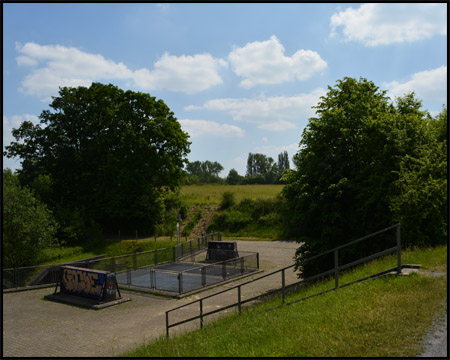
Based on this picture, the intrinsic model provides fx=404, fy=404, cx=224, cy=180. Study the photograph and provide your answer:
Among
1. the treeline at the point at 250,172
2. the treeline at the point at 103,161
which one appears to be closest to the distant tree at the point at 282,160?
the treeline at the point at 250,172

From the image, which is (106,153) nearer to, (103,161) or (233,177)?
(103,161)

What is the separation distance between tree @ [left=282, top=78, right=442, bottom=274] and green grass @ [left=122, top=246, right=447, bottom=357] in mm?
6635

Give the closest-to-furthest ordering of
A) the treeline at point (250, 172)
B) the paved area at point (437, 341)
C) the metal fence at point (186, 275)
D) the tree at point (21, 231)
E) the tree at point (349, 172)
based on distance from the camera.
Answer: the paved area at point (437, 341)
the tree at point (349, 172)
the metal fence at point (186, 275)
the tree at point (21, 231)
the treeline at point (250, 172)

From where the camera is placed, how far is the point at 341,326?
Answer: 777 centimetres

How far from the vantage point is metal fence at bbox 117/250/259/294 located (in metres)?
21.6

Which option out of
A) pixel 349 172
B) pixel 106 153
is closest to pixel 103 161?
pixel 106 153

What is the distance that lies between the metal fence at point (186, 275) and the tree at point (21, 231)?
9.57m

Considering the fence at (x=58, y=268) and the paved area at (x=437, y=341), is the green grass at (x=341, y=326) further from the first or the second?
the fence at (x=58, y=268)

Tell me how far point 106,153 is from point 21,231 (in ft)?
49.9

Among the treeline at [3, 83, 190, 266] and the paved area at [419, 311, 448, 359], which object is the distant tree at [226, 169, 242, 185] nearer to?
the treeline at [3, 83, 190, 266]

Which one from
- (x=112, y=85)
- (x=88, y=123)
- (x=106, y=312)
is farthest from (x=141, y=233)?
(x=106, y=312)

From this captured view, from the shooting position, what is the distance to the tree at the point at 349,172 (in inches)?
681

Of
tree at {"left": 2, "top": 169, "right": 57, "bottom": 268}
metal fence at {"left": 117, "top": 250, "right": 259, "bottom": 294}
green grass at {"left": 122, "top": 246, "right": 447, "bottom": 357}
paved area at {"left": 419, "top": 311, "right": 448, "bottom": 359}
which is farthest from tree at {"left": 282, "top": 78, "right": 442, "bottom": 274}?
tree at {"left": 2, "top": 169, "right": 57, "bottom": 268}

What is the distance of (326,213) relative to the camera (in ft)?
60.3
